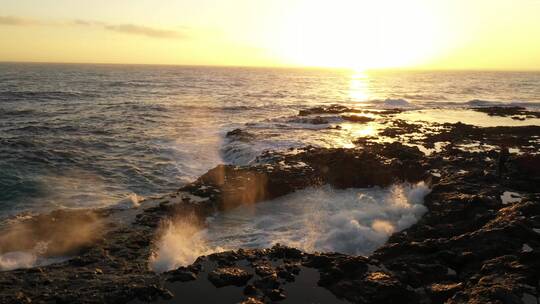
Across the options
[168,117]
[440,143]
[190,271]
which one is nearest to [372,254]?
[190,271]

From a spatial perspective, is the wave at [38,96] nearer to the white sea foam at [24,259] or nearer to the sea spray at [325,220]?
the white sea foam at [24,259]

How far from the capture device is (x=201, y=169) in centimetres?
2388

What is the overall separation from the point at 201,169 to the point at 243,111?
90.3ft

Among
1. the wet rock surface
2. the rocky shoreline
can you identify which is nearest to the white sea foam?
the rocky shoreline

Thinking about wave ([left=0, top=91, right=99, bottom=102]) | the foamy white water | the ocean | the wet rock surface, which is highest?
wave ([left=0, top=91, right=99, bottom=102])

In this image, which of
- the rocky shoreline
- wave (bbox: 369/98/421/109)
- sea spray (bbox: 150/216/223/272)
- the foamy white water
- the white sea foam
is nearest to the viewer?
the rocky shoreline

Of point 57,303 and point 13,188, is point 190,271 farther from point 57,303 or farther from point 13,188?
point 13,188

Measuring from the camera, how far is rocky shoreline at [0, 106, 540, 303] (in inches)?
393

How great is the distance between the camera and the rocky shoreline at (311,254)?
9984 millimetres

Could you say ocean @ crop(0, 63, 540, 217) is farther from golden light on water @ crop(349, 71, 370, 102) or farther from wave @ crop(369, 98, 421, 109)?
golden light on water @ crop(349, 71, 370, 102)

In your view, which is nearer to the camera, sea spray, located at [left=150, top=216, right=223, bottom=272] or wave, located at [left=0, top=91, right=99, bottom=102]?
sea spray, located at [left=150, top=216, right=223, bottom=272]

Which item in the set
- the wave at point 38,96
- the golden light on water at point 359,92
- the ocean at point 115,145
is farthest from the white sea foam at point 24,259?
the golden light on water at point 359,92

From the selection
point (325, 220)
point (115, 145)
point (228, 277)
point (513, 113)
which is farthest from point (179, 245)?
point (513, 113)

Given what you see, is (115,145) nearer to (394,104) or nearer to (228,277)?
(228,277)
